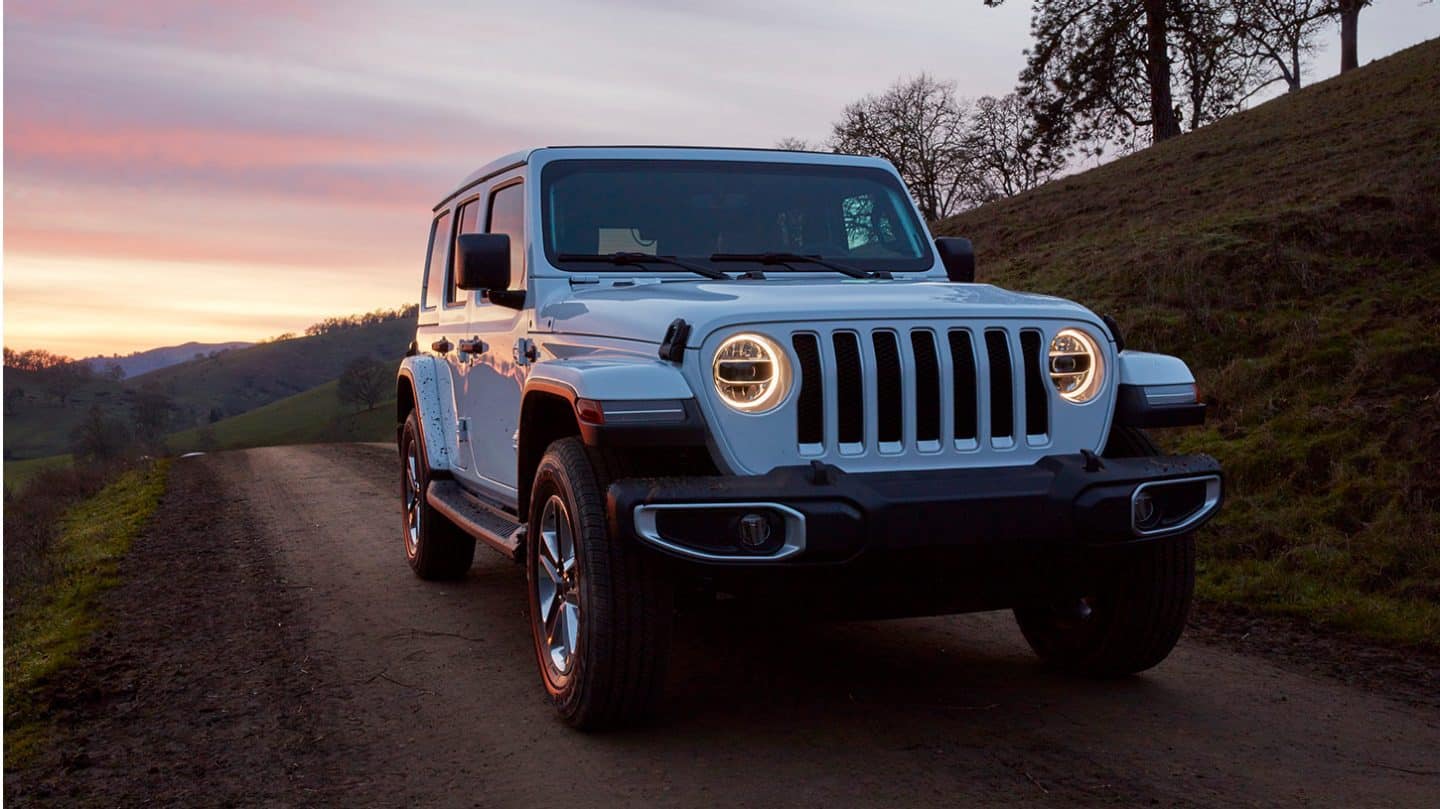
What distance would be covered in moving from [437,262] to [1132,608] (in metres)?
4.65

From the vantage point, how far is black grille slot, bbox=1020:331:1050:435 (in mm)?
4141

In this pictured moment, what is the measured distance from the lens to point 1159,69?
3112cm

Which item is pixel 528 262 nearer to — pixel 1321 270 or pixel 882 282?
pixel 882 282

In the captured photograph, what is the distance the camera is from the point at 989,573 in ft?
13.2

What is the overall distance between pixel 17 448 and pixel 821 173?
148 meters

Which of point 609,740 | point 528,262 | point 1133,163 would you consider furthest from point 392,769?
point 1133,163

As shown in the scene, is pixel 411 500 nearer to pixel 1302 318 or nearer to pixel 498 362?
pixel 498 362

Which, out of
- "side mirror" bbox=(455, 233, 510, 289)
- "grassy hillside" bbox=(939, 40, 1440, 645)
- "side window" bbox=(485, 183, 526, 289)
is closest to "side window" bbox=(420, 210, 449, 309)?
"side window" bbox=(485, 183, 526, 289)

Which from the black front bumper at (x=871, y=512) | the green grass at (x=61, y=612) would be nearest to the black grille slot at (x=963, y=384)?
the black front bumper at (x=871, y=512)

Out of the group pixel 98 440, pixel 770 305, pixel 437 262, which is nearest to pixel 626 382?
pixel 770 305

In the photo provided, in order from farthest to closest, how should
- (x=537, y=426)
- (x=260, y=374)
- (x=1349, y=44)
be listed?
1. (x=260, y=374)
2. (x=1349, y=44)
3. (x=537, y=426)

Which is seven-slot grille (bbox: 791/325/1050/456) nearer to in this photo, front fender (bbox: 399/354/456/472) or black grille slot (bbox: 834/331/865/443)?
black grille slot (bbox: 834/331/865/443)

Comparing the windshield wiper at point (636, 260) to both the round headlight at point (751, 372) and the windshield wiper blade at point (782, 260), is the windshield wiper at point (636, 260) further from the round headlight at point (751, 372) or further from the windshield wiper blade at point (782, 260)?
the round headlight at point (751, 372)

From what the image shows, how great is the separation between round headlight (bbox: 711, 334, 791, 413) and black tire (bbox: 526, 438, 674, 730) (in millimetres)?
472
